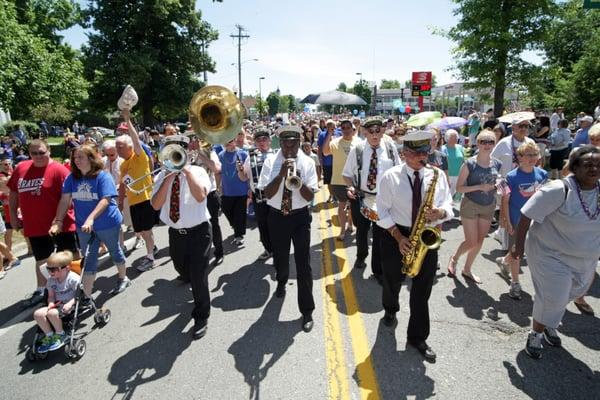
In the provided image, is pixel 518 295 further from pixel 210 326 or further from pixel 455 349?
pixel 210 326

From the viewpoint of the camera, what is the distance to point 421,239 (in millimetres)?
3023

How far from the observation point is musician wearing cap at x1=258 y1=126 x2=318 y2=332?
391 cm

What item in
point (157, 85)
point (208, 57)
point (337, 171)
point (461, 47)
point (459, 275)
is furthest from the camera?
point (208, 57)

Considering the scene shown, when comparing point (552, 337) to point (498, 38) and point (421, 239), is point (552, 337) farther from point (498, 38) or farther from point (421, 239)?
point (498, 38)

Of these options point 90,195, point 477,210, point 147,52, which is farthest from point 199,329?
point 147,52

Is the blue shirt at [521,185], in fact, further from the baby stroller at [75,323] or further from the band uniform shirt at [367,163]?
the baby stroller at [75,323]

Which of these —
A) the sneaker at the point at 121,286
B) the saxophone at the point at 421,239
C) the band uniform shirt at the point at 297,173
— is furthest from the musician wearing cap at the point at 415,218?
the sneaker at the point at 121,286

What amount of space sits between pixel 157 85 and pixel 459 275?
94.6 feet

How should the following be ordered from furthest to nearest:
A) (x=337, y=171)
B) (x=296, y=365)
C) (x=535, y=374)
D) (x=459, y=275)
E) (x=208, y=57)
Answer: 1. (x=208, y=57)
2. (x=337, y=171)
3. (x=459, y=275)
4. (x=296, y=365)
5. (x=535, y=374)

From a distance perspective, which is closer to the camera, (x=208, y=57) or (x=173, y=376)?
(x=173, y=376)

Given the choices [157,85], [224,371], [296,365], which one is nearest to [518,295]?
[296,365]

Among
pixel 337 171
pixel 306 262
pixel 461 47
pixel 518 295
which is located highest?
pixel 461 47

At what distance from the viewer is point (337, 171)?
629 centimetres

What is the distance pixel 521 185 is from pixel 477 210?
1.94ft
